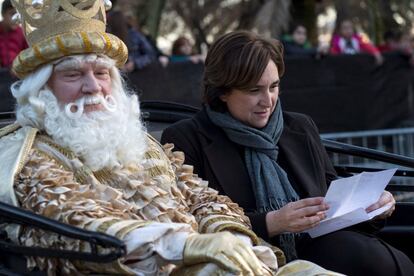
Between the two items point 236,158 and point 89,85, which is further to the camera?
point 236,158

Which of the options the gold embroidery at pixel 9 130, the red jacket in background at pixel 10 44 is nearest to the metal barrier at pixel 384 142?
the red jacket in background at pixel 10 44

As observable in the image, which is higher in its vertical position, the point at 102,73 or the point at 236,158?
the point at 102,73

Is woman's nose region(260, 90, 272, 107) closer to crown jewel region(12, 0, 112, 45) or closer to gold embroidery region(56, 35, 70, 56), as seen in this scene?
crown jewel region(12, 0, 112, 45)

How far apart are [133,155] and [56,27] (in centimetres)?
52

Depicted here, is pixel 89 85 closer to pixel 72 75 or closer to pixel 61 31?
pixel 72 75

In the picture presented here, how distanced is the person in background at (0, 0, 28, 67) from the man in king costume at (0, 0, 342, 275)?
393cm

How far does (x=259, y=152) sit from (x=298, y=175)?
0.19m

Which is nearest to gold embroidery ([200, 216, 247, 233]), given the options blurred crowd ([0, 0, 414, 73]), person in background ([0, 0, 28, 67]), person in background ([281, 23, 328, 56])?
blurred crowd ([0, 0, 414, 73])

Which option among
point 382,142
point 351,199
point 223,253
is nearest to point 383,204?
point 351,199

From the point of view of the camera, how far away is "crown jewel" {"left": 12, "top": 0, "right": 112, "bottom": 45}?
351cm

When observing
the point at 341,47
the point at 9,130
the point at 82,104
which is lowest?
the point at 341,47

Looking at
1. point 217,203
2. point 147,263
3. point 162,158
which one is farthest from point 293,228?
point 147,263

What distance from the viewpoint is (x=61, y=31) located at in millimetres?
3494

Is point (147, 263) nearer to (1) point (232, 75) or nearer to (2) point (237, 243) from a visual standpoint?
(2) point (237, 243)
